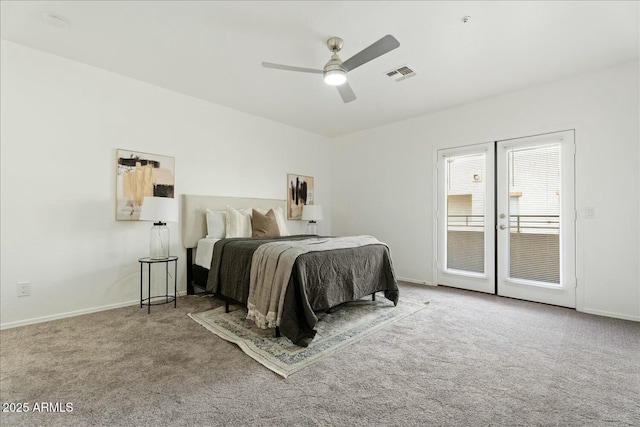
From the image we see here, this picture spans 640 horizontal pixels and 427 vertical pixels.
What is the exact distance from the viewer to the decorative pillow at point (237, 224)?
382cm

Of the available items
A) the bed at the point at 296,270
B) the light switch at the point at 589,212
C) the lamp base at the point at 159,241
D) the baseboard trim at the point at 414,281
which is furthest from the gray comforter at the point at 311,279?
the light switch at the point at 589,212

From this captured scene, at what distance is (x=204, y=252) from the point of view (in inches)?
141

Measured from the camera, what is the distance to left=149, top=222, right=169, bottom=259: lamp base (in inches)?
129

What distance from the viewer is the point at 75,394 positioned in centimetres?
164

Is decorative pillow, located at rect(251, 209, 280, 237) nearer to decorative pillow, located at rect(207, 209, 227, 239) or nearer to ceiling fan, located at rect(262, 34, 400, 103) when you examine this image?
decorative pillow, located at rect(207, 209, 227, 239)

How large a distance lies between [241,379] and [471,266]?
353 cm

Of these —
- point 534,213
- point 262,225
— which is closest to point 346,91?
point 262,225

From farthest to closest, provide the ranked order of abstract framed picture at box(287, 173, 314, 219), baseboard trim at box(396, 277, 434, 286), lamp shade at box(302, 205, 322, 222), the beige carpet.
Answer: abstract framed picture at box(287, 173, 314, 219), lamp shade at box(302, 205, 322, 222), baseboard trim at box(396, 277, 434, 286), the beige carpet

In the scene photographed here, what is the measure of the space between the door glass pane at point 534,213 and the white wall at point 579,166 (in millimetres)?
231

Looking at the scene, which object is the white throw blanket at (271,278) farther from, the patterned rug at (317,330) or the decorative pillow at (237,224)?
the decorative pillow at (237,224)

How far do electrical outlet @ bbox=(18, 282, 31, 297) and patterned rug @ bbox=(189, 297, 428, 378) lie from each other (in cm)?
150

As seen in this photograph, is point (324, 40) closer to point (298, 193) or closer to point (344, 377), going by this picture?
point (344, 377)

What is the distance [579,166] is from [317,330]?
3.41 metres

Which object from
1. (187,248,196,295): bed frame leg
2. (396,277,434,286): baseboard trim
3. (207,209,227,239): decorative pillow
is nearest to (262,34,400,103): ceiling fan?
(207,209,227,239): decorative pillow
